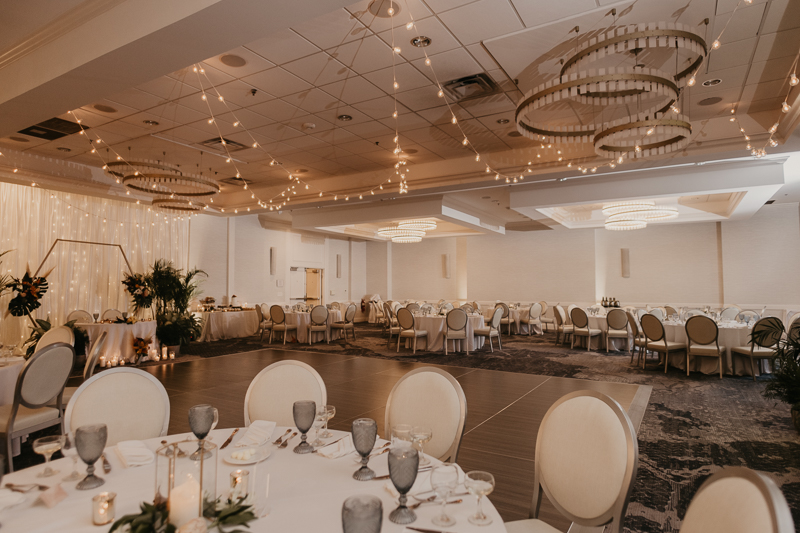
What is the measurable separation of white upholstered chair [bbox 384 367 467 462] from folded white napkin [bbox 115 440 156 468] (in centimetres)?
104

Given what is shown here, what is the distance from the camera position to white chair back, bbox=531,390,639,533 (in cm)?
177

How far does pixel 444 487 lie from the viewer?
1.39m

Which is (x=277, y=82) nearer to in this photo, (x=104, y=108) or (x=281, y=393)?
(x=104, y=108)

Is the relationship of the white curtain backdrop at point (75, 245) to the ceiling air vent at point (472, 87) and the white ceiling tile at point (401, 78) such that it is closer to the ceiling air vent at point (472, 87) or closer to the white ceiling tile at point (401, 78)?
the white ceiling tile at point (401, 78)

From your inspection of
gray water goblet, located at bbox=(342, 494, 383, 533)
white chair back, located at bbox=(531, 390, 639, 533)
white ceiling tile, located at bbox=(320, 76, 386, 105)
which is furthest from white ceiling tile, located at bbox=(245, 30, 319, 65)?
gray water goblet, located at bbox=(342, 494, 383, 533)

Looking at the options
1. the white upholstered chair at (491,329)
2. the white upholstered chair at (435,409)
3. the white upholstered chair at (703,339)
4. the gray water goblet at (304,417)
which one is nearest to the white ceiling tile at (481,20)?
the white upholstered chair at (435,409)

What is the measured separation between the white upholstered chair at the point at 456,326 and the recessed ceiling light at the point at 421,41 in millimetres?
6230

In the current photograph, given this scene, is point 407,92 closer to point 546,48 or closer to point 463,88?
point 463,88

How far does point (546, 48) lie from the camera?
4621 mm

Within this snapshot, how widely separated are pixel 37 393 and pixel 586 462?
12.9 feet

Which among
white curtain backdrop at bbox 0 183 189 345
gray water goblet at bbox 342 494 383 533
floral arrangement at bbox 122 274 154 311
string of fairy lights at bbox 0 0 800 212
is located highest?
string of fairy lights at bbox 0 0 800 212

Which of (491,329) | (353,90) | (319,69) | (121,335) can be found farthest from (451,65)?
(121,335)

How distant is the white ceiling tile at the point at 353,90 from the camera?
5.40 m

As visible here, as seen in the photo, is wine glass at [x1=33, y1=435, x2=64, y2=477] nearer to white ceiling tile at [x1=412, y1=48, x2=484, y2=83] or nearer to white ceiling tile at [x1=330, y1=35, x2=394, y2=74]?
white ceiling tile at [x1=330, y1=35, x2=394, y2=74]
